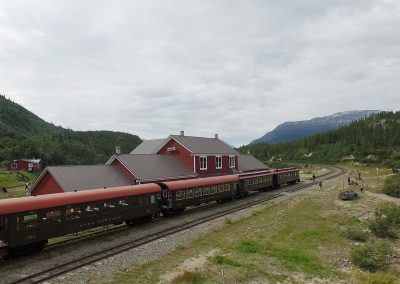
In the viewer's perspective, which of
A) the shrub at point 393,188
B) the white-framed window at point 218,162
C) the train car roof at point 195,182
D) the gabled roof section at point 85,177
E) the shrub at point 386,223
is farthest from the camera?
the white-framed window at point 218,162

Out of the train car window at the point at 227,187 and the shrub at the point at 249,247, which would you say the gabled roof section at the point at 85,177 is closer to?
the train car window at the point at 227,187

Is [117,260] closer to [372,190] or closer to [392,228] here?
[392,228]

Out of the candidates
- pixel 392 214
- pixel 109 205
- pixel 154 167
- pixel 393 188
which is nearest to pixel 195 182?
pixel 154 167

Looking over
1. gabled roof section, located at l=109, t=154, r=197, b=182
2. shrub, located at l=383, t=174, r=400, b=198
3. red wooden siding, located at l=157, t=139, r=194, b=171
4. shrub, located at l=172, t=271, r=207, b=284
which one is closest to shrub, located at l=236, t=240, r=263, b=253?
shrub, located at l=172, t=271, r=207, b=284

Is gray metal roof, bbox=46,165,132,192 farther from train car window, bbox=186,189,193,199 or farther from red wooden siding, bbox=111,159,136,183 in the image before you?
train car window, bbox=186,189,193,199

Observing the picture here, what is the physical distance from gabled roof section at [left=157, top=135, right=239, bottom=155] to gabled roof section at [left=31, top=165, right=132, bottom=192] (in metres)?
12.1

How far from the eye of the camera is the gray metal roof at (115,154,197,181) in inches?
1538

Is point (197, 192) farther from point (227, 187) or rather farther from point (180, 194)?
point (227, 187)

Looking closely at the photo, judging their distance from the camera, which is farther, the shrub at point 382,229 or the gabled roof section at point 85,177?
the gabled roof section at point 85,177

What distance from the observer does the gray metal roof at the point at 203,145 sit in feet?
160

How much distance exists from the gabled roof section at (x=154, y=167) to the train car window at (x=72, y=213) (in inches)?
634

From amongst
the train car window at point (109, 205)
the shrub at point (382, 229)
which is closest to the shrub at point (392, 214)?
the shrub at point (382, 229)

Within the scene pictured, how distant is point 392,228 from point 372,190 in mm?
21411

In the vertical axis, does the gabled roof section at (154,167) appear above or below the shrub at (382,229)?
above
